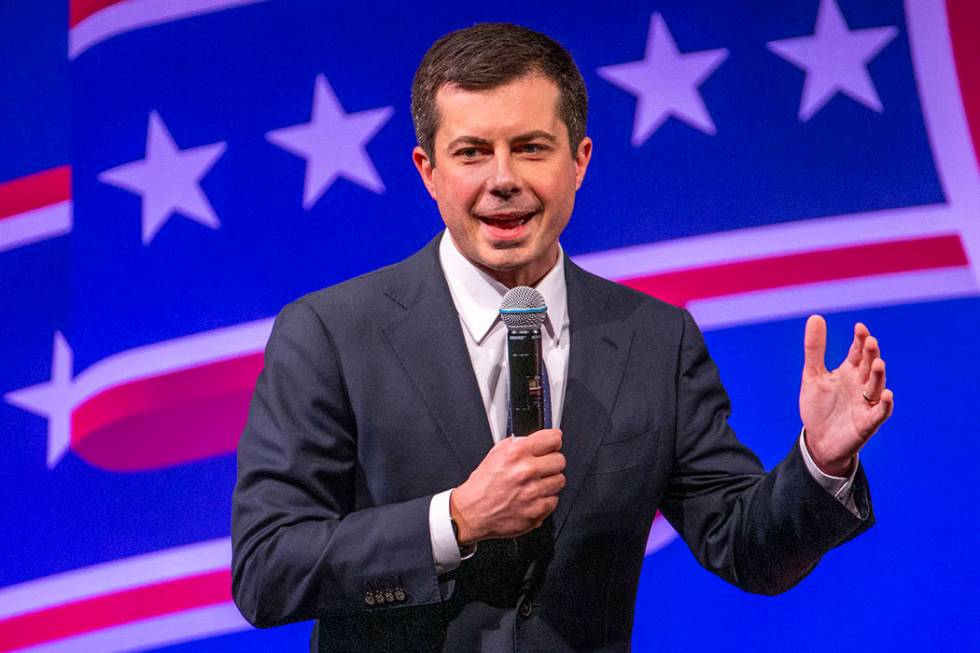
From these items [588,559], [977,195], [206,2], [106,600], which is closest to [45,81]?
[206,2]

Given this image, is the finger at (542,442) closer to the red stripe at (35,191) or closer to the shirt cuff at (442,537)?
the shirt cuff at (442,537)

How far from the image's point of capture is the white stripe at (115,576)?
2.73m

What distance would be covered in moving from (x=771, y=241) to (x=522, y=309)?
1435 mm

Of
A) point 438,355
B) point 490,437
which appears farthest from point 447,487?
point 438,355

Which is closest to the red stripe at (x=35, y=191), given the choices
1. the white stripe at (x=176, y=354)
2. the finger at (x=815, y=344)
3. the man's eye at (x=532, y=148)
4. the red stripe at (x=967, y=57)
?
the white stripe at (x=176, y=354)

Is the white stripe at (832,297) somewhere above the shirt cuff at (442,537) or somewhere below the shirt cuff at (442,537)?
above

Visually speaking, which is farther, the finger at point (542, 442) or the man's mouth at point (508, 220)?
the man's mouth at point (508, 220)

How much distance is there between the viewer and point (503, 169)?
5.42ft

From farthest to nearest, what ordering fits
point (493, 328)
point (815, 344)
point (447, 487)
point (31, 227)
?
1. point (31, 227)
2. point (493, 328)
3. point (447, 487)
4. point (815, 344)

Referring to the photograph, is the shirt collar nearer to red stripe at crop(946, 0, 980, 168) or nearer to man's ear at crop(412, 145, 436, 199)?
man's ear at crop(412, 145, 436, 199)

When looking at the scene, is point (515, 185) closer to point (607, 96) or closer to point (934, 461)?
point (607, 96)

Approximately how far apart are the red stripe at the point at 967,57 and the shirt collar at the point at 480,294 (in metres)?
1.40

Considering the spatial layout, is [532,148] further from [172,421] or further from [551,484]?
[172,421]

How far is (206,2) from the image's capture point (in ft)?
9.02
